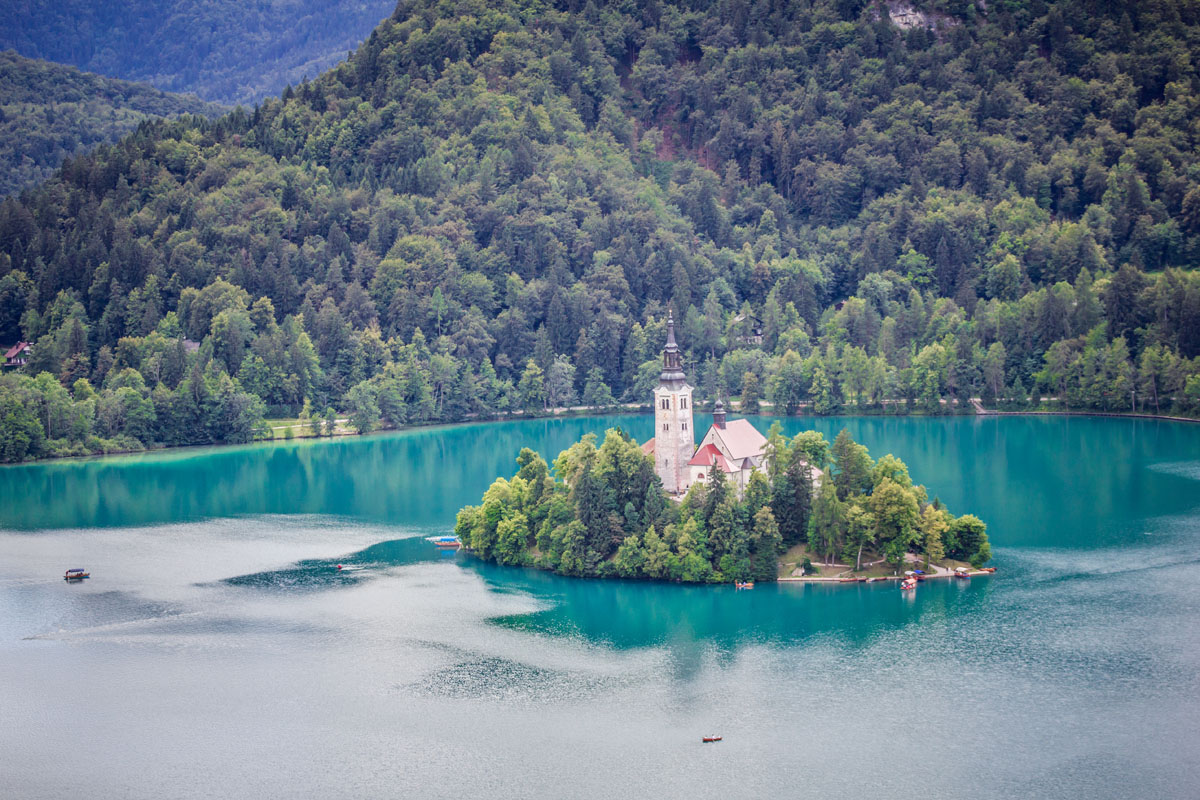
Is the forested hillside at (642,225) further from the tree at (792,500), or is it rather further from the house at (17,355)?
the tree at (792,500)

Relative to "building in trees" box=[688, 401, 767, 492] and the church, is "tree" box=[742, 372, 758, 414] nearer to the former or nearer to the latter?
"building in trees" box=[688, 401, 767, 492]

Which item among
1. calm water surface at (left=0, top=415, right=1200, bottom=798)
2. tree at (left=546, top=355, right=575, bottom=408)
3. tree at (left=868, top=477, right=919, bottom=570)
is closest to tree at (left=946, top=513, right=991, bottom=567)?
calm water surface at (left=0, top=415, right=1200, bottom=798)

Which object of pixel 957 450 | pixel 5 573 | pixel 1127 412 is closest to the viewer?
pixel 5 573

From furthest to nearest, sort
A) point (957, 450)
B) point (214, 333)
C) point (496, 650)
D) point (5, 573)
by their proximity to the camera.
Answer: point (214, 333) → point (957, 450) → point (5, 573) → point (496, 650)

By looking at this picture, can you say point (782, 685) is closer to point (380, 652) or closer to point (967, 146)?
point (380, 652)

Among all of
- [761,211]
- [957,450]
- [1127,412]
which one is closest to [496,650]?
[957,450]

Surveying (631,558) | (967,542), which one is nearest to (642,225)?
(967,542)
